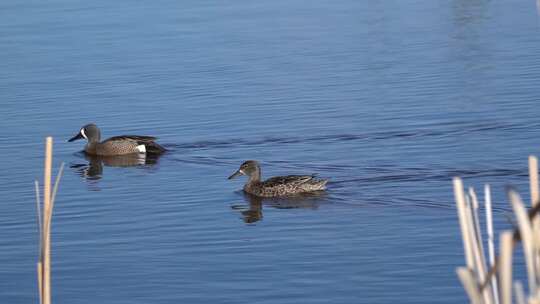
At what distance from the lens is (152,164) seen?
16438 millimetres

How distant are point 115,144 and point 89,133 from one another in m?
0.45

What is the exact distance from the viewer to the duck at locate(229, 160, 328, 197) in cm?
1370

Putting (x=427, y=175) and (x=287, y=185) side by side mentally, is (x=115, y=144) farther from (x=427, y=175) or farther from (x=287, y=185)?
(x=427, y=175)

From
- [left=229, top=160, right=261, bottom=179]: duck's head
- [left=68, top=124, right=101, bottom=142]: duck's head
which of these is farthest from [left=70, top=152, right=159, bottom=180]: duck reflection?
[left=229, top=160, right=261, bottom=179]: duck's head

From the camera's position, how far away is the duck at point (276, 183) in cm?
1370

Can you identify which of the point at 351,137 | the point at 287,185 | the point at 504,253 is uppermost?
the point at 351,137

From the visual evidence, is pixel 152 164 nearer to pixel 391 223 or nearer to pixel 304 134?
pixel 304 134

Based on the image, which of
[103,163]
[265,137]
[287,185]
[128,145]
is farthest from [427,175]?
[103,163]

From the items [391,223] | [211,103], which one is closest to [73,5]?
[211,103]

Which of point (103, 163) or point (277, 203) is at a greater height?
point (103, 163)

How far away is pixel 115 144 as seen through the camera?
16953 mm

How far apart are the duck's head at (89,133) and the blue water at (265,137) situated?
360mm

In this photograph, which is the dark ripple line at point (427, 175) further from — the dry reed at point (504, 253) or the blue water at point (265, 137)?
the dry reed at point (504, 253)

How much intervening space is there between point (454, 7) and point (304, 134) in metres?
11.5
